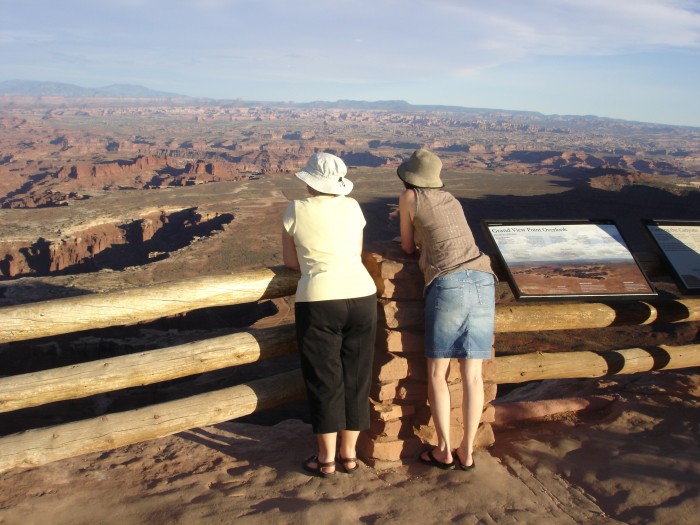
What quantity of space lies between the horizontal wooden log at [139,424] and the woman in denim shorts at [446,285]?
3.90 feet

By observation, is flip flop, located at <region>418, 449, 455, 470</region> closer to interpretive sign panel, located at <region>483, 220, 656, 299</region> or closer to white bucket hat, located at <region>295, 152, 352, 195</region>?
interpretive sign panel, located at <region>483, 220, 656, 299</region>

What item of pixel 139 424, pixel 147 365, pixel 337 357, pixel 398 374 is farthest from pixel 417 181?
pixel 139 424

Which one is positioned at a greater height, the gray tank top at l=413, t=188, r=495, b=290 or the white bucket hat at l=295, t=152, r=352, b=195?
the white bucket hat at l=295, t=152, r=352, b=195

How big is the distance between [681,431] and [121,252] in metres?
29.7

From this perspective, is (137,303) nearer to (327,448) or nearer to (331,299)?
(331,299)

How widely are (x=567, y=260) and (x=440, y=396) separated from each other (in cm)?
142

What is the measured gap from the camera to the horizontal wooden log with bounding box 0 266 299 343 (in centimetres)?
298

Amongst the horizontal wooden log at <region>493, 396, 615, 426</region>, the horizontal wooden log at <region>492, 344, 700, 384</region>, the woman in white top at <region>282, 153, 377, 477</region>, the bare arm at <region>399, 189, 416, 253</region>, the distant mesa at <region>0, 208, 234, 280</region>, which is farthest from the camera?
the distant mesa at <region>0, 208, 234, 280</region>

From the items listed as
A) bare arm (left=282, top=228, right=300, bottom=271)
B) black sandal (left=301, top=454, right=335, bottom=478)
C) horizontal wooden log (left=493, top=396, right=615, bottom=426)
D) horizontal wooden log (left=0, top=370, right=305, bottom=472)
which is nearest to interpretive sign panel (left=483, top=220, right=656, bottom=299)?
horizontal wooden log (left=493, top=396, right=615, bottom=426)

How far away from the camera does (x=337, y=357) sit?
3.03 m

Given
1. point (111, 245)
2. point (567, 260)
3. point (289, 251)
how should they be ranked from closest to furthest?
point (289, 251) → point (567, 260) → point (111, 245)

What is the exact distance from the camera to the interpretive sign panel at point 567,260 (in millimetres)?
3559

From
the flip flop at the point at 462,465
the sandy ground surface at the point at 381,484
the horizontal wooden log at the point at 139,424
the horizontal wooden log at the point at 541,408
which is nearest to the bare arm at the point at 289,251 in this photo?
the horizontal wooden log at the point at 139,424

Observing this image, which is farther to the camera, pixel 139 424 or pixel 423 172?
pixel 139 424
